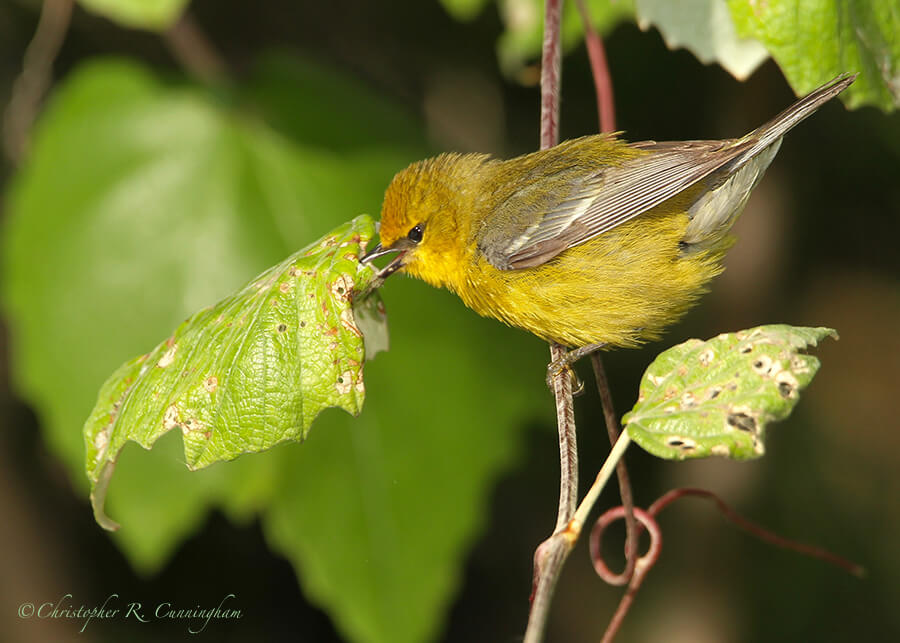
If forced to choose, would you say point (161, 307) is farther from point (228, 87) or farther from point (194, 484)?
point (228, 87)

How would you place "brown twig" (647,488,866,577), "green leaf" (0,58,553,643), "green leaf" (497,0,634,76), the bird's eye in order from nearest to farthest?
1. "brown twig" (647,488,866,577)
2. the bird's eye
3. "green leaf" (497,0,634,76)
4. "green leaf" (0,58,553,643)

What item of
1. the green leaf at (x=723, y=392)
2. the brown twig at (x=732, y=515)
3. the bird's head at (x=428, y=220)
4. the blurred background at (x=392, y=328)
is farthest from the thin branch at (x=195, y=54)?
the green leaf at (x=723, y=392)

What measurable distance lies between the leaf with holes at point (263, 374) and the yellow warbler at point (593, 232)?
836 millimetres

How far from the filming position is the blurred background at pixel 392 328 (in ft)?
12.8

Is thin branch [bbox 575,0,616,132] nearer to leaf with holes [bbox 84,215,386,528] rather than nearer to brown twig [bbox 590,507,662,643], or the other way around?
leaf with holes [bbox 84,215,386,528]

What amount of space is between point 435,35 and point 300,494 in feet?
9.17

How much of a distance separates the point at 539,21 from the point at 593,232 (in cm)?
98

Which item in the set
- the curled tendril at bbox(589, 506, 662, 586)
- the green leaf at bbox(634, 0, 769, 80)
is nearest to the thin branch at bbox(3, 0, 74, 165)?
the green leaf at bbox(634, 0, 769, 80)

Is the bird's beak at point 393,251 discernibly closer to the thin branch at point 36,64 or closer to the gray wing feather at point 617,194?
the gray wing feather at point 617,194

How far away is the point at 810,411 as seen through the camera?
21.9 feet

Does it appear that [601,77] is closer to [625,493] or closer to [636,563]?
[625,493]

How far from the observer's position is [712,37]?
282 centimetres

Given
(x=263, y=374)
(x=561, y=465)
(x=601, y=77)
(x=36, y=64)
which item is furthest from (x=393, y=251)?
(x=36, y=64)

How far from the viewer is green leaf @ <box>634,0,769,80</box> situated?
9.13 ft
